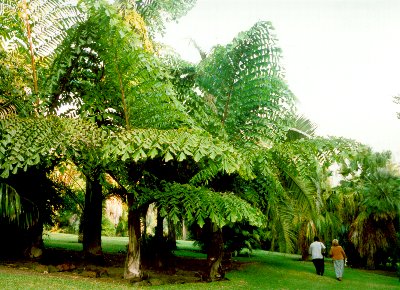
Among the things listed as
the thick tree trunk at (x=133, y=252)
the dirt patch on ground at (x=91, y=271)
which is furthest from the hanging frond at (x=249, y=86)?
the dirt patch on ground at (x=91, y=271)

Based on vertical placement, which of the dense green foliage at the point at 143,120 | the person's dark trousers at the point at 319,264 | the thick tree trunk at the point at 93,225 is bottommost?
the person's dark trousers at the point at 319,264

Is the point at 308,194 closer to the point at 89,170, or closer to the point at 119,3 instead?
the point at 89,170

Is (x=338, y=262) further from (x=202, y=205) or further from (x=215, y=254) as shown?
(x=202, y=205)

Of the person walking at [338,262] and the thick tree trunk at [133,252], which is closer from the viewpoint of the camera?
the thick tree trunk at [133,252]

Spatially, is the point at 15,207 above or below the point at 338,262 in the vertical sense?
above

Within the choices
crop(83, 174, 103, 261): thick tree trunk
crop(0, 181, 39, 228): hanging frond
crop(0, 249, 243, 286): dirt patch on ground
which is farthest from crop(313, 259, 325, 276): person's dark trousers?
crop(0, 181, 39, 228): hanging frond

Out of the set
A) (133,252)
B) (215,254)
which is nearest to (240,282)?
(215,254)

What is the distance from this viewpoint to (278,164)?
8.91 metres

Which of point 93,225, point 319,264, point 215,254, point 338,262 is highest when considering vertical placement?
point 93,225

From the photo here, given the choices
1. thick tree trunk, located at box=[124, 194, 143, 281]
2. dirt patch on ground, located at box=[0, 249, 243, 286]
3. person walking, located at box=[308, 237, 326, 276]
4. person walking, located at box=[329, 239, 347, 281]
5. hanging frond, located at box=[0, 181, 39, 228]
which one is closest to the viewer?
hanging frond, located at box=[0, 181, 39, 228]

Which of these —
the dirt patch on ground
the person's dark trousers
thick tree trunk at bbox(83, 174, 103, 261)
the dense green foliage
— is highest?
the dense green foliage

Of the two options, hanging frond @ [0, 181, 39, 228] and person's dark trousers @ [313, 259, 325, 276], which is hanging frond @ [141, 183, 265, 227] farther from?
person's dark trousers @ [313, 259, 325, 276]

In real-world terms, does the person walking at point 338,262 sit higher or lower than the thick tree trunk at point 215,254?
lower

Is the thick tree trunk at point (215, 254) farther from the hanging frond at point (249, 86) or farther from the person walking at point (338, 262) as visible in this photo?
the person walking at point (338, 262)
